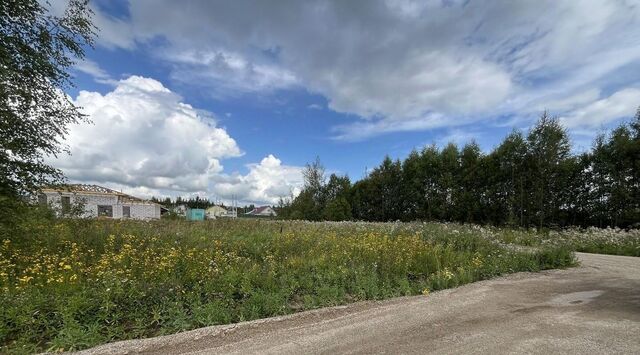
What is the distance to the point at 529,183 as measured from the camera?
66.6ft

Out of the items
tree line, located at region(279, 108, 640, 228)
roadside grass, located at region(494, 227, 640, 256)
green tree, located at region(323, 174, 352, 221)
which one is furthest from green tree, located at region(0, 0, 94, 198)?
green tree, located at region(323, 174, 352, 221)

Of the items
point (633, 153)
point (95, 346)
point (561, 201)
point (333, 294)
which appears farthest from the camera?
point (561, 201)

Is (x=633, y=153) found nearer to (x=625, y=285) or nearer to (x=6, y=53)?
(x=625, y=285)

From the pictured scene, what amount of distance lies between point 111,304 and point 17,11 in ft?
23.0

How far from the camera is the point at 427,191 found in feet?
86.4

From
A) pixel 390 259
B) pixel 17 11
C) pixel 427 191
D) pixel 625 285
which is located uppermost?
pixel 17 11

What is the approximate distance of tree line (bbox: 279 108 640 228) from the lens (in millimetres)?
17812

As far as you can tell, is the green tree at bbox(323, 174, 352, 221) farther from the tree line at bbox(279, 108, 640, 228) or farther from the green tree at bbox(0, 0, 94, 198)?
the green tree at bbox(0, 0, 94, 198)

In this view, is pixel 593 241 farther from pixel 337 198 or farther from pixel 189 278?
pixel 337 198

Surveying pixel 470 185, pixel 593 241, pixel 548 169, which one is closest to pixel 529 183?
pixel 548 169

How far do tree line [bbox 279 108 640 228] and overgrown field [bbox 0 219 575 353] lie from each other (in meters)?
11.2

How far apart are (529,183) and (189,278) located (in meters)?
19.8

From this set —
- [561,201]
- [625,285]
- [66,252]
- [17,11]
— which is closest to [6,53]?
[17,11]

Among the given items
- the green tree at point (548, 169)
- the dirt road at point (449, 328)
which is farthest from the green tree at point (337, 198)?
the dirt road at point (449, 328)
